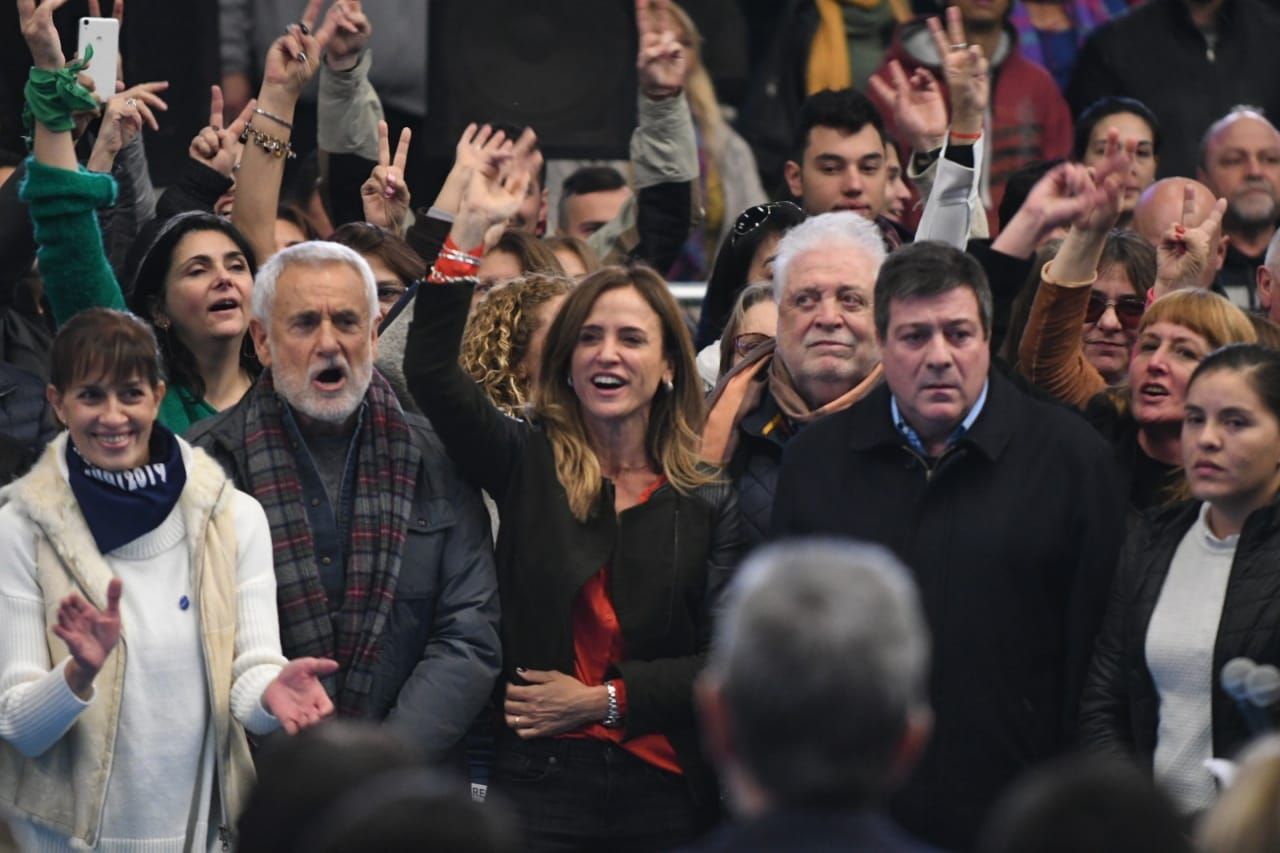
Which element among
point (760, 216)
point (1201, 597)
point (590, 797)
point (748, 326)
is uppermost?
point (760, 216)

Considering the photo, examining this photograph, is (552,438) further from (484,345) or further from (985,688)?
(985,688)

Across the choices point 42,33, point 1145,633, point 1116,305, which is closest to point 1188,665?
point 1145,633

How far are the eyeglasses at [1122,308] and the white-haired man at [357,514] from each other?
1925 mm

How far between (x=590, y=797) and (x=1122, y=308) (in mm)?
2155

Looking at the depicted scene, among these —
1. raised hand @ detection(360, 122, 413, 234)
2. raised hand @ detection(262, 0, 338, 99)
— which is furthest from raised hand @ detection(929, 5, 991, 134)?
raised hand @ detection(262, 0, 338, 99)

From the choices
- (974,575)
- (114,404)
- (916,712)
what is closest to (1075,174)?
(974,575)

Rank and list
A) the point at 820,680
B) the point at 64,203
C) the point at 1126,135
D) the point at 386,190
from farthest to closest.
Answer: the point at 1126,135 → the point at 386,190 → the point at 64,203 → the point at 820,680

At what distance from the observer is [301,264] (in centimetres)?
539

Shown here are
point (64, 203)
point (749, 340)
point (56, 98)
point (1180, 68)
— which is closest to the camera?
point (64, 203)

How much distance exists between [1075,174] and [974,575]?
3.77 ft

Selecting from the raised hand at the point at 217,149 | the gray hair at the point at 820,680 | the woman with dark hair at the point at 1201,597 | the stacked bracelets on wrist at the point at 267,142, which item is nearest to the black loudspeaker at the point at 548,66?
the raised hand at the point at 217,149

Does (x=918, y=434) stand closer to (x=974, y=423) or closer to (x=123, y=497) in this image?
(x=974, y=423)

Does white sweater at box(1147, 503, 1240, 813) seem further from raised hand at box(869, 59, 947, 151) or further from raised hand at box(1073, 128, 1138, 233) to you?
raised hand at box(869, 59, 947, 151)

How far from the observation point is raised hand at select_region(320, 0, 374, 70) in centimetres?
689
